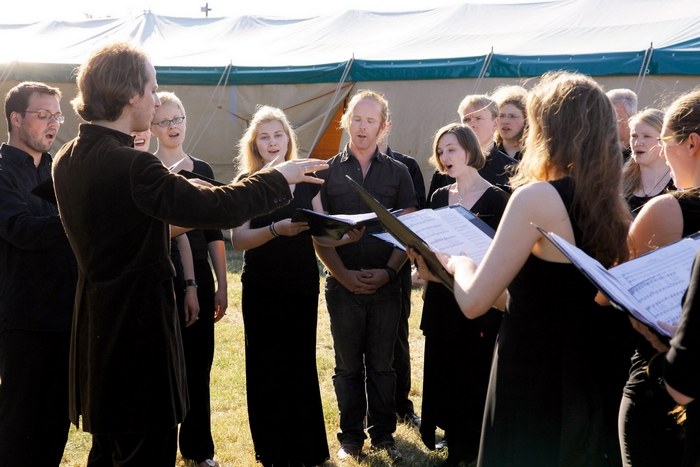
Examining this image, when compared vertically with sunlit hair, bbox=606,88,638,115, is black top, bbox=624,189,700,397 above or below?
below

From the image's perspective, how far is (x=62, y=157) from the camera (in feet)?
9.15

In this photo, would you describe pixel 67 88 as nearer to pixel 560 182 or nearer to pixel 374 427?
pixel 374 427

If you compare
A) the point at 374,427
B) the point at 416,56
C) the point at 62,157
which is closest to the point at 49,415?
the point at 62,157

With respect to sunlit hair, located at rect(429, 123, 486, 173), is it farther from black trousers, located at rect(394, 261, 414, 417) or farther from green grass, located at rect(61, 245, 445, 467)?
green grass, located at rect(61, 245, 445, 467)

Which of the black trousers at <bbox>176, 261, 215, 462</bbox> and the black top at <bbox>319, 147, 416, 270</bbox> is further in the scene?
the black top at <bbox>319, 147, 416, 270</bbox>

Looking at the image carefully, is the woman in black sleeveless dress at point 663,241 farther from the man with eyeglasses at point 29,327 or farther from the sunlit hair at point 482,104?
the sunlit hair at point 482,104

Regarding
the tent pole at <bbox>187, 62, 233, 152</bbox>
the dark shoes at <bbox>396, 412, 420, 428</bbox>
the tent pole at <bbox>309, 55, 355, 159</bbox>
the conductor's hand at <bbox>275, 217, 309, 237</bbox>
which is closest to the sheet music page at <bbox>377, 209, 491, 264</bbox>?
the conductor's hand at <bbox>275, 217, 309, 237</bbox>

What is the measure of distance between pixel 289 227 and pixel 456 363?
1.31 meters

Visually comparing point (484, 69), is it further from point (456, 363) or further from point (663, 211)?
point (663, 211)

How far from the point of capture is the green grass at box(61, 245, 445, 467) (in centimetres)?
458

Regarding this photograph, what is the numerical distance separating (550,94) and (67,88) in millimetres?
12456

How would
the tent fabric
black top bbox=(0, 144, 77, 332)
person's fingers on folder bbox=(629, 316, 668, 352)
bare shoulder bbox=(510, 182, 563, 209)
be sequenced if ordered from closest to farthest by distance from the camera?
person's fingers on folder bbox=(629, 316, 668, 352)
bare shoulder bbox=(510, 182, 563, 209)
black top bbox=(0, 144, 77, 332)
the tent fabric

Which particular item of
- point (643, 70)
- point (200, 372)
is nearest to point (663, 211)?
point (200, 372)

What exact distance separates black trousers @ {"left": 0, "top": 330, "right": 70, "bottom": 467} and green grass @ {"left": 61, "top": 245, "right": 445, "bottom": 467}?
907 mm
